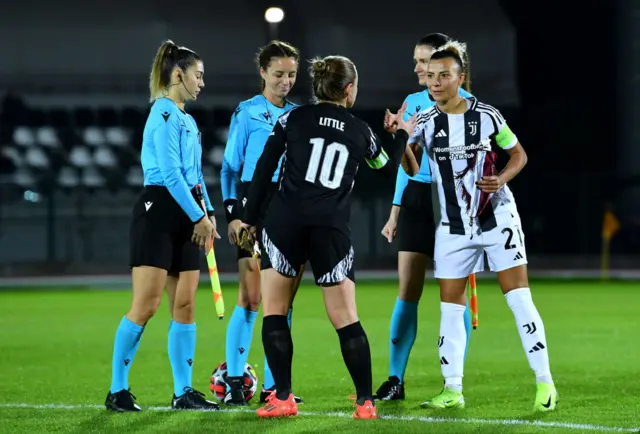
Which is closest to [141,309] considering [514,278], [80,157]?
[514,278]

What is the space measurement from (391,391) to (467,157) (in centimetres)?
177

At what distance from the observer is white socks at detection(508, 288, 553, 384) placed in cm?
683

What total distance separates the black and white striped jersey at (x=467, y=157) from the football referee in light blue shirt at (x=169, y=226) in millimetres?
1442

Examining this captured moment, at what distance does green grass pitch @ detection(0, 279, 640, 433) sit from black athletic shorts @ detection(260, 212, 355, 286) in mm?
855

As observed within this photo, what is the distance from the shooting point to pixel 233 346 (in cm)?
768

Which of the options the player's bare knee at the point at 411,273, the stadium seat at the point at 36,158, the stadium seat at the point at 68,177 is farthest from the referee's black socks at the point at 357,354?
the stadium seat at the point at 36,158

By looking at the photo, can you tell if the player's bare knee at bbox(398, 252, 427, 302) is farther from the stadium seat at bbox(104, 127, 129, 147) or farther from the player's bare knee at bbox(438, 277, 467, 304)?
the stadium seat at bbox(104, 127, 129, 147)

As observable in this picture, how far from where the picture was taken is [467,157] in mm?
6812

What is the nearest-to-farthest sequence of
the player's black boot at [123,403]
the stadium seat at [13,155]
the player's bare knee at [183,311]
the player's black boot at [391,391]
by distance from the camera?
1. the player's black boot at [123,403]
2. the player's bare knee at [183,311]
3. the player's black boot at [391,391]
4. the stadium seat at [13,155]

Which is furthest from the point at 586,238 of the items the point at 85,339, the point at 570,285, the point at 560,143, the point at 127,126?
the point at 85,339

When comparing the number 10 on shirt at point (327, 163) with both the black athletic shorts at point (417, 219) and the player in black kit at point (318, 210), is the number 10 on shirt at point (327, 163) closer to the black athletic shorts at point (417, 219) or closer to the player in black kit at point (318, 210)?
the player in black kit at point (318, 210)

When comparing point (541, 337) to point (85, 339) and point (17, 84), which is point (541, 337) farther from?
point (17, 84)

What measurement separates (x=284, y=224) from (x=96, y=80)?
1115 inches

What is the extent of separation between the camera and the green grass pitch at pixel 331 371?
655 centimetres
